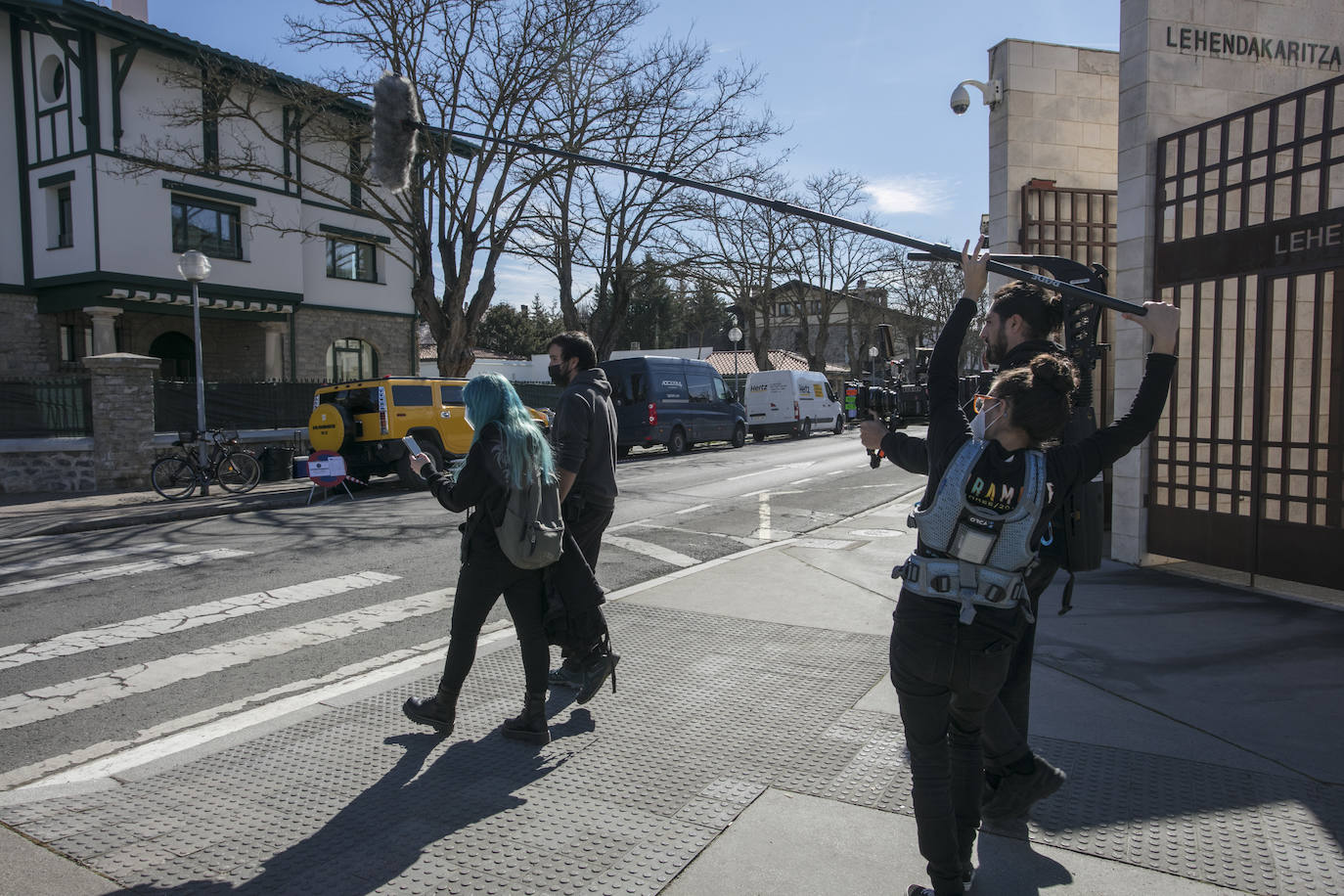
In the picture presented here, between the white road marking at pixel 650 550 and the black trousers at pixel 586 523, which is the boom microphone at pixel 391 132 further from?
the white road marking at pixel 650 550

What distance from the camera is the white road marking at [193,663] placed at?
4543mm

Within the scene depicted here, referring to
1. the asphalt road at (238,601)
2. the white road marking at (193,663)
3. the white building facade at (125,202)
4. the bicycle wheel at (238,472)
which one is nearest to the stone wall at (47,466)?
the bicycle wheel at (238,472)

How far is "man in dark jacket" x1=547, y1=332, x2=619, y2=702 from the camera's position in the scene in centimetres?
433

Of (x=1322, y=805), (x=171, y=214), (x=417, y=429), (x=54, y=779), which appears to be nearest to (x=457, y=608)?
(x=54, y=779)

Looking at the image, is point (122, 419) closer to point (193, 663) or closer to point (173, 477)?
point (173, 477)

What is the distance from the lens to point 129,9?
866 inches

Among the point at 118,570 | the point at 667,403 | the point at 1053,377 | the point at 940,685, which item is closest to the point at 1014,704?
the point at 940,685

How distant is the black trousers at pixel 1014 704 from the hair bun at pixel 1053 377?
2.48 ft

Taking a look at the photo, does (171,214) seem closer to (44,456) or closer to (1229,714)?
(44,456)

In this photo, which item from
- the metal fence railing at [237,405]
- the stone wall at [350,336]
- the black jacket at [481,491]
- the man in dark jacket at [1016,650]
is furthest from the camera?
the stone wall at [350,336]

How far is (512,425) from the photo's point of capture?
3811mm

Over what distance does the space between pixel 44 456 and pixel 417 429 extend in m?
6.19

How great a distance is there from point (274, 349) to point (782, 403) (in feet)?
50.0

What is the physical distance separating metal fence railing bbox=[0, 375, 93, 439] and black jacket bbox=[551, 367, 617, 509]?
13713 mm
